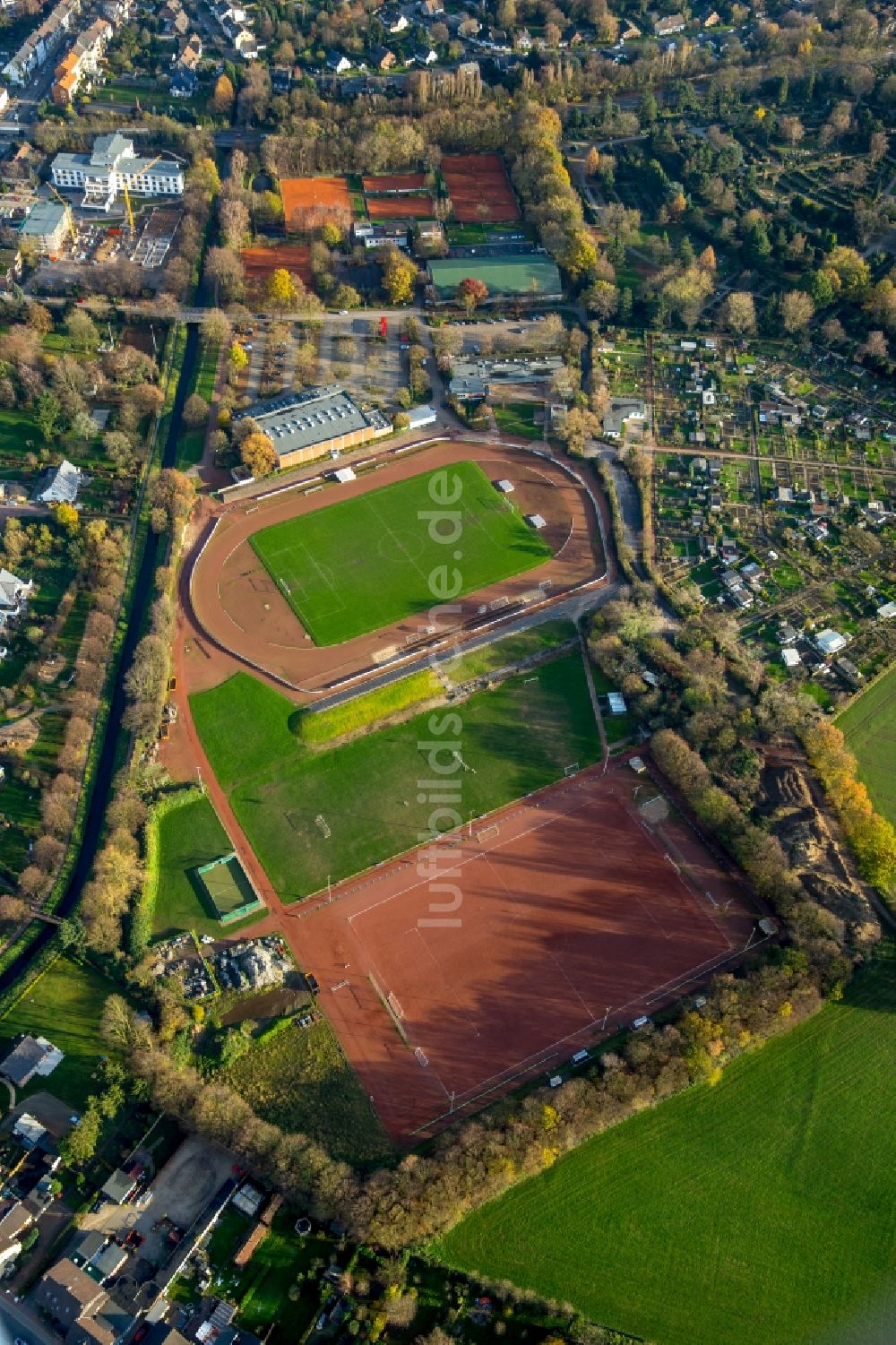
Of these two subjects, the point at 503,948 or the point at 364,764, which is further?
the point at 364,764

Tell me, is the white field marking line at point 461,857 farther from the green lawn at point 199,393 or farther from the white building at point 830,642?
the green lawn at point 199,393

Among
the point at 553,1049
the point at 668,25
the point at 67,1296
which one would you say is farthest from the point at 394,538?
the point at 668,25

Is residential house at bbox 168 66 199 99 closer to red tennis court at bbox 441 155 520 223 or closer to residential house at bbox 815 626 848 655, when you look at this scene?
red tennis court at bbox 441 155 520 223

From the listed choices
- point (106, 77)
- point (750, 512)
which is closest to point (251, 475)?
point (750, 512)

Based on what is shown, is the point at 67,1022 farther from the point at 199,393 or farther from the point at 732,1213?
the point at 199,393

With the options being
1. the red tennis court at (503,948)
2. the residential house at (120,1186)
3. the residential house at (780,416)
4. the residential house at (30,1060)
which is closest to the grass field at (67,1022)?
the residential house at (30,1060)
